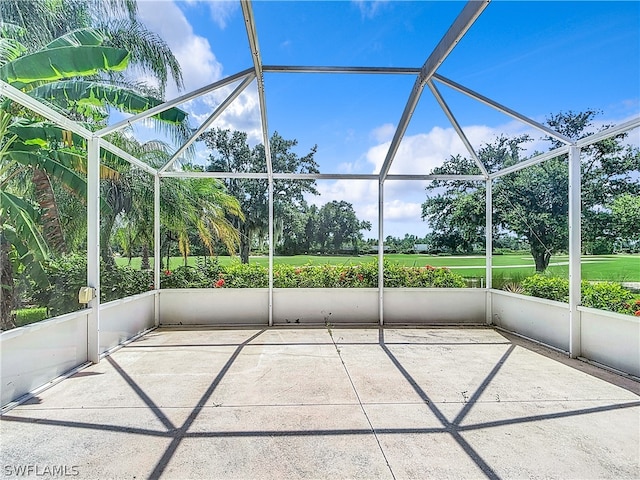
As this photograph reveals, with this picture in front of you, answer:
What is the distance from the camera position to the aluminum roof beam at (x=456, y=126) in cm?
482

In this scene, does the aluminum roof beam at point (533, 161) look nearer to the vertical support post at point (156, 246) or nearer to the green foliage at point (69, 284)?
the vertical support post at point (156, 246)

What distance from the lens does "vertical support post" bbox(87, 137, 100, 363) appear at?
4.46m

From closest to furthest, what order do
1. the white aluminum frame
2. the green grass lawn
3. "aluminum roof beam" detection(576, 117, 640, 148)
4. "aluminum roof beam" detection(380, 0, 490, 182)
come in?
"aluminum roof beam" detection(380, 0, 490, 182), "aluminum roof beam" detection(576, 117, 640, 148), the white aluminum frame, the green grass lawn

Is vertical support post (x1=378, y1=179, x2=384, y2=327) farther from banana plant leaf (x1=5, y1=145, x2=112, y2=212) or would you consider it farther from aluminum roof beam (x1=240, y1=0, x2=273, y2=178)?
banana plant leaf (x1=5, y1=145, x2=112, y2=212)

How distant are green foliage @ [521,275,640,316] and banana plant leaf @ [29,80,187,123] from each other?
6.08 m

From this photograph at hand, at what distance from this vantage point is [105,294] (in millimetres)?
4996

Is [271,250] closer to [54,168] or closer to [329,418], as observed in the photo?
[54,168]

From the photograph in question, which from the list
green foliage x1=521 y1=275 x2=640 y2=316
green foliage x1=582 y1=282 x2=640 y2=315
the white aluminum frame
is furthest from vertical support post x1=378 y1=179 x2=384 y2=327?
green foliage x1=582 y1=282 x2=640 y2=315

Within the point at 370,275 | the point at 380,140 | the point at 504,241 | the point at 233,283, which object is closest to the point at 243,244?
the point at 233,283

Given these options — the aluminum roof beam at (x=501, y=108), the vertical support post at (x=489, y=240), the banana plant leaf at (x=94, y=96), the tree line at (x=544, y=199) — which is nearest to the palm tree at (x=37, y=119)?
the banana plant leaf at (x=94, y=96)

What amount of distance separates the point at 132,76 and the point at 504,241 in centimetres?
784

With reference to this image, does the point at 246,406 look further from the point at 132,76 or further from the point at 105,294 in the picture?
the point at 132,76

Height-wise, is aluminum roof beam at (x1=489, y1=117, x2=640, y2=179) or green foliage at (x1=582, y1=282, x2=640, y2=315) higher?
aluminum roof beam at (x1=489, y1=117, x2=640, y2=179)

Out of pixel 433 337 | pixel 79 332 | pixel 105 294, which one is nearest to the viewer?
pixel 79 332
